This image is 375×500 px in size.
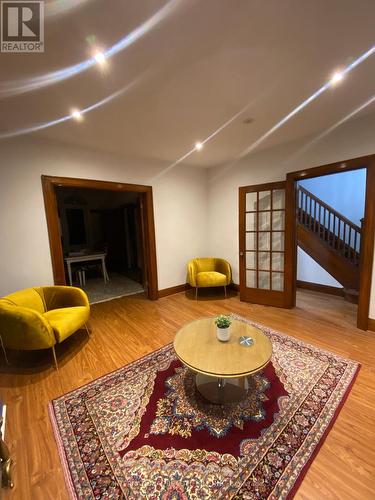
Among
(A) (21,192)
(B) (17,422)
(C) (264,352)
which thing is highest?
(A) (21,192)

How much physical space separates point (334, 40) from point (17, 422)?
139 inches

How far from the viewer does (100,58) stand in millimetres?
1503

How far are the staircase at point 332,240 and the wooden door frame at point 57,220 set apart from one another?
2663 millimetres

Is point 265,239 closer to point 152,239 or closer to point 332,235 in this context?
point 332,235

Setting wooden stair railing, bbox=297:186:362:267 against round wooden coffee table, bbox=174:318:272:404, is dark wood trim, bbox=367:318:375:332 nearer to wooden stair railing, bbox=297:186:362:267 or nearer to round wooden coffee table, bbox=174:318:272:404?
wooden stair railing, bbox=297:186:362:267

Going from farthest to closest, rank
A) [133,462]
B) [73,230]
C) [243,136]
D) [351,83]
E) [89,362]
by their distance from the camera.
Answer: [73,230] → [243,136] → [89,362] → [351,83] → [133,462]

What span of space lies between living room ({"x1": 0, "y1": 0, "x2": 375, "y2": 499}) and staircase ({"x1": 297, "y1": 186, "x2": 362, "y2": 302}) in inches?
10.2

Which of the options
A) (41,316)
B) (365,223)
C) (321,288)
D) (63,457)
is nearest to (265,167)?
(365,223)

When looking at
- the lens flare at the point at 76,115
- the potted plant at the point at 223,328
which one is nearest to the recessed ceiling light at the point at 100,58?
A: the lens flare at the point at 76,115

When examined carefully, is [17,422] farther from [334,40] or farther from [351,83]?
[351,83]

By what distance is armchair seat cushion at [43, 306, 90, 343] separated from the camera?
2.21 meters

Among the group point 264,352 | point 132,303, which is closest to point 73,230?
point 132,303

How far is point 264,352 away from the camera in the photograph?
1653 mm

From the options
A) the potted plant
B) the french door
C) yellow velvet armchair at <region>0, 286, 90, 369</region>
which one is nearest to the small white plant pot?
the potted plant
